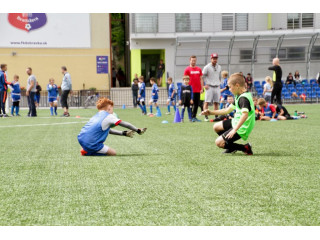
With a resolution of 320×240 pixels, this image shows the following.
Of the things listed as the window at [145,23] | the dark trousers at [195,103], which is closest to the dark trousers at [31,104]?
the dark trousers at [195,103]

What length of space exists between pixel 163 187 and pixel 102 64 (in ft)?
111

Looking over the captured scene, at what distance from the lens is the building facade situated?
111 ft

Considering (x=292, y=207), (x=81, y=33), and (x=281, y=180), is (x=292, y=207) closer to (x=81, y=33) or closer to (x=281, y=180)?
(x=281, y=180)

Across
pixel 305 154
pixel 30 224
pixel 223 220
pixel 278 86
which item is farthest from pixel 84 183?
pixel 278 86

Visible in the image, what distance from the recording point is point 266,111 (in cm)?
1542

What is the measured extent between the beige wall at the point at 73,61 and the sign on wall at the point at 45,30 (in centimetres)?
49

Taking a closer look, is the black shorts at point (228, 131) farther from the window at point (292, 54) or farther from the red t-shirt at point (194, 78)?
the window at point (292, 54)

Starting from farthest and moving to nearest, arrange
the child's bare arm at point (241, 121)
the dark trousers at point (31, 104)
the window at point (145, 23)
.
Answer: the window at point (145, 23) < the dark trousers at point (31, 104) < the child's bare arm at point (241, 121)

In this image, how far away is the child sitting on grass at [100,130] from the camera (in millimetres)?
6574

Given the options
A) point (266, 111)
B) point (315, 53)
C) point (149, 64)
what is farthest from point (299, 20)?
point (266, 111)

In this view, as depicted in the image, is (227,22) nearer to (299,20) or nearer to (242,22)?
(242,22)

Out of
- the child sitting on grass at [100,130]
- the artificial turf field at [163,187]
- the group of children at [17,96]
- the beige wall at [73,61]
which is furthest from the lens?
the beige wall at [73,61]

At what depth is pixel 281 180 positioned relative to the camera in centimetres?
461

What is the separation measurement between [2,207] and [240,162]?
327cm
